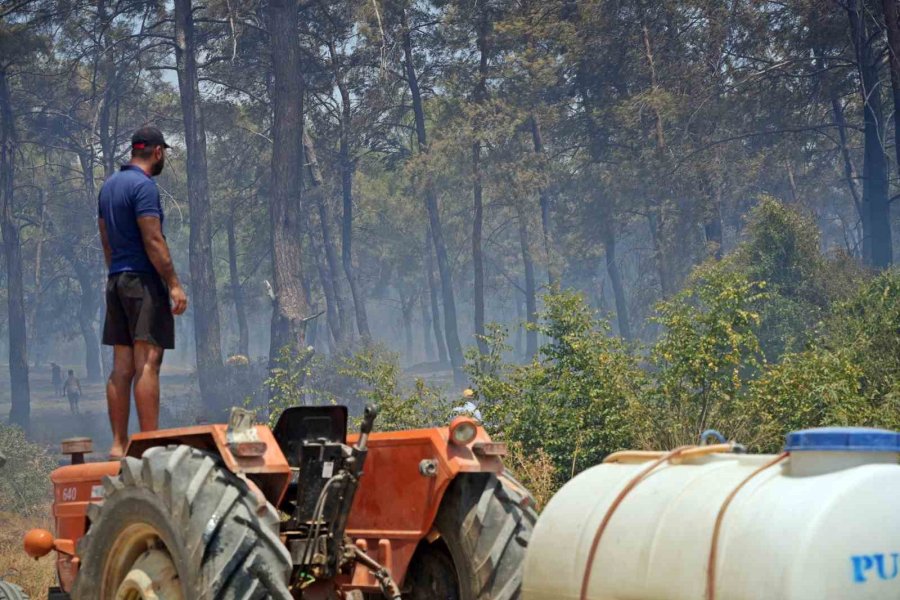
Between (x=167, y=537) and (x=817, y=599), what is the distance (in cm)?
273

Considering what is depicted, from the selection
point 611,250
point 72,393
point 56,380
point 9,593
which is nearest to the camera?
point 9,593

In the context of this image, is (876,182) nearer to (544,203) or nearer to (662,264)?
(662,264)

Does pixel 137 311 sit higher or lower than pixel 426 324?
lower

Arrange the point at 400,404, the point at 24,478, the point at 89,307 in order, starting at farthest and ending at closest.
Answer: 1. the point at 89,307
2. the point at 24,478
3. the point at 400,404

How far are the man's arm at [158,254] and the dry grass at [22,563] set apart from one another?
5.35 meters

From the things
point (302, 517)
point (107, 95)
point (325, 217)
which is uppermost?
point (107, 95)

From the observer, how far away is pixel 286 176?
37.4 metres

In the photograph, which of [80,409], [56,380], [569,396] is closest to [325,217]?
[80,409]

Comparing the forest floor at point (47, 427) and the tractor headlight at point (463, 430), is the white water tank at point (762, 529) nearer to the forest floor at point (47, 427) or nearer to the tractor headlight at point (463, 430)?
the tractor headlight at point (463, 430)

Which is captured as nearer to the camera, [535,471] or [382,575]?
[382,575]

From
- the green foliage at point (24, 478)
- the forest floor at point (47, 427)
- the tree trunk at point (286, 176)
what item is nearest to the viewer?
the forest floor at point (47, 427)

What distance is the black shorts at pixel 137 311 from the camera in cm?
677

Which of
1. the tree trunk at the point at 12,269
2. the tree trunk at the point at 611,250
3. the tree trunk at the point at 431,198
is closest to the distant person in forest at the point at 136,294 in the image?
the tree trunk at the point at 431,198

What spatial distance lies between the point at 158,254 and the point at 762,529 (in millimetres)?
3898
